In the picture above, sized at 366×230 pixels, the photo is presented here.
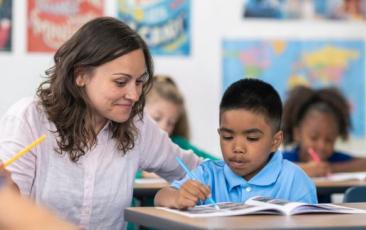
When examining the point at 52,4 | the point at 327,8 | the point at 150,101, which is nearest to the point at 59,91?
the point at 150,101

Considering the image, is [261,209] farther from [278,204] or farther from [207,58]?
[207,58]

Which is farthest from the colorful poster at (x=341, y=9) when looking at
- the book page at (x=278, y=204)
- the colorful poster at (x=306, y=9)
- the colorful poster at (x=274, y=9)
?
the book page at (x=278, y=204)

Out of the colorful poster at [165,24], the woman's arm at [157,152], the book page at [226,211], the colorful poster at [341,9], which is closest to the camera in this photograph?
the book page at [226,211]

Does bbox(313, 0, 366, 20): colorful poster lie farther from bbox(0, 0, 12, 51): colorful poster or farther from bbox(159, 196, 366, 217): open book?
bbox(159, 196, 366, 217): open book

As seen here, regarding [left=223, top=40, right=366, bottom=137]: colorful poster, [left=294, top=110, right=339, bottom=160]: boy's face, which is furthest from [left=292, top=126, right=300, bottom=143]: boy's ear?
[left=223, top=40, right=366, bottom=137]: colorful poster

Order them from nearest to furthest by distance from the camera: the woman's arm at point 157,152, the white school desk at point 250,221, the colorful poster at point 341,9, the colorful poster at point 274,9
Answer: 1. the white school desk at point 250,221
2. the woman's arm at point 157,152
3. the colorful poster at point 274,9
4. the colorful poster at point 341,9

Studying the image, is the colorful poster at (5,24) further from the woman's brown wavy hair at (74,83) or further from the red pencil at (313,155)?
the woman's brown wavy hair at (74,83)

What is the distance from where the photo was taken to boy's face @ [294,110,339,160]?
3191mm

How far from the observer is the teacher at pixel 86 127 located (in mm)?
1733

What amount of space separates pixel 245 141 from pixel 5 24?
2037 mm

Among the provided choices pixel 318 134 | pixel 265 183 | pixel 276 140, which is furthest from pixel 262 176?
pixel 318 134

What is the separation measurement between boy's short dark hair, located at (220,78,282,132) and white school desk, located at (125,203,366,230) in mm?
565

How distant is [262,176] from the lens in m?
1.74

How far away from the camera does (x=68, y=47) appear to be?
1801 millimetres
